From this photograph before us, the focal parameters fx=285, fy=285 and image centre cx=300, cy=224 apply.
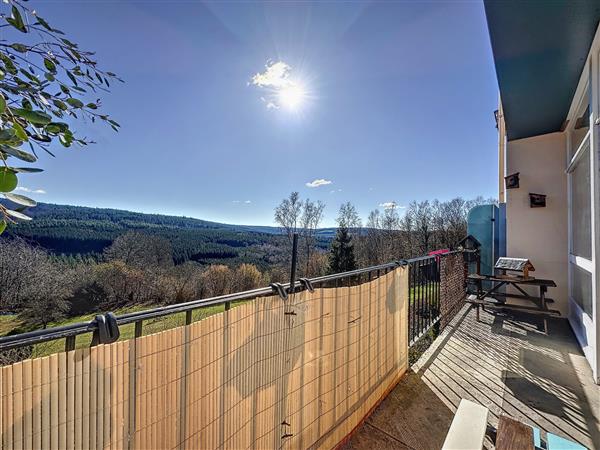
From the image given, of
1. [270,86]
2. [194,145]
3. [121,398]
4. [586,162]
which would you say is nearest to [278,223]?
[194,145]

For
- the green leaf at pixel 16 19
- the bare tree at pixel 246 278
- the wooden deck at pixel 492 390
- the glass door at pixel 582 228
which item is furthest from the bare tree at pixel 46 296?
the glass door at pixel 582 228

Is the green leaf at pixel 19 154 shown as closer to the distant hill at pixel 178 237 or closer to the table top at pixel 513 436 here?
the table top at pixel 513 436

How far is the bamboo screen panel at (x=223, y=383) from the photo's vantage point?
723mm

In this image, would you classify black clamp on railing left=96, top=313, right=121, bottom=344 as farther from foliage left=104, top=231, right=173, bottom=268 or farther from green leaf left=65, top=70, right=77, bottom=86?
foliage left=104, top=231, right=173, bottom=268

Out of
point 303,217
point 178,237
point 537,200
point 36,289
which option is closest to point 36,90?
point 537,200

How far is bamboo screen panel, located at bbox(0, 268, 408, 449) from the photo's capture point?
2.37 ft

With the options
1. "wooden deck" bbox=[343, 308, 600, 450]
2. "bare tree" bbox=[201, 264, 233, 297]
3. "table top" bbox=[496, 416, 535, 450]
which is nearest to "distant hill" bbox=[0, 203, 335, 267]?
"bare tree" bbox=[201, 264, 233, 297]

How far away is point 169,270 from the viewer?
91.0 feet

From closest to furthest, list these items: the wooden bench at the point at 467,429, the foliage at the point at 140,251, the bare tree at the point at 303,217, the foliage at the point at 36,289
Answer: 1. the wooden bench at the point at 467,429
2. the foliage at the point at 36,289
3. the foliage at the point at 140,251
4. the bare tree at the point at 303,217

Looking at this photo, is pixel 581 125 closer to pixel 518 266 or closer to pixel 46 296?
pixel 518 266

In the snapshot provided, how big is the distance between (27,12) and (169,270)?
29.9 metres

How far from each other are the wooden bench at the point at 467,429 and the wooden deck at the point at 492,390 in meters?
0.20

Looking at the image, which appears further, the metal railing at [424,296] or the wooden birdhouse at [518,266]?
the wooden birdhouse at [518,266]

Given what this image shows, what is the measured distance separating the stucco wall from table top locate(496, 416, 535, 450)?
425cm
